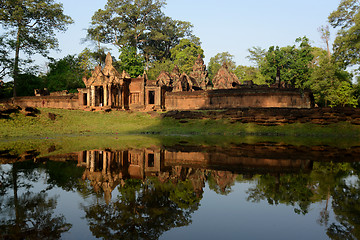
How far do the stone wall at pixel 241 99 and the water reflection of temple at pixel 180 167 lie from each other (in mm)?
20340

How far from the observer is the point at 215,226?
4086 millimetres

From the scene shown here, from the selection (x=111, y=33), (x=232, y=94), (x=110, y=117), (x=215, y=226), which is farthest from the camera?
(x=111, y=33)

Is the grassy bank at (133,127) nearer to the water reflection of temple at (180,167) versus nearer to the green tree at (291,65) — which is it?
the water reflection of temple at (180,167)

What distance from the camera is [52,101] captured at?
38.7 meters

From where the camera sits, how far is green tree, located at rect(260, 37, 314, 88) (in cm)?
4612

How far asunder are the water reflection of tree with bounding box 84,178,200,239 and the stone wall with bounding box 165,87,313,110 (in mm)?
25384

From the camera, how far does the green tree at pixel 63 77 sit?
1914 inches

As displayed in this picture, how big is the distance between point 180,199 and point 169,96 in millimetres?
29429

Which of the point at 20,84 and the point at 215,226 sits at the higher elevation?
the point at 20,84

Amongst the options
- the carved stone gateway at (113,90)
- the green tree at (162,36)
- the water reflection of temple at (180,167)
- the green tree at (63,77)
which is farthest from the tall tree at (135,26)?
the water reflection of temple at (180,167)

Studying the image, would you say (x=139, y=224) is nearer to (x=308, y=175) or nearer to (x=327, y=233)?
(x=327, y=233)

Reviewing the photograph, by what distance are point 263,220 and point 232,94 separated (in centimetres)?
2751

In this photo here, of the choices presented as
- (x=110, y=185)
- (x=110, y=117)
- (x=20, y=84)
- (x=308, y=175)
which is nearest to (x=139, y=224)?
(x=110, y=185)

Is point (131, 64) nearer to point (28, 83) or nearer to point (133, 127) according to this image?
point (28, 83)
